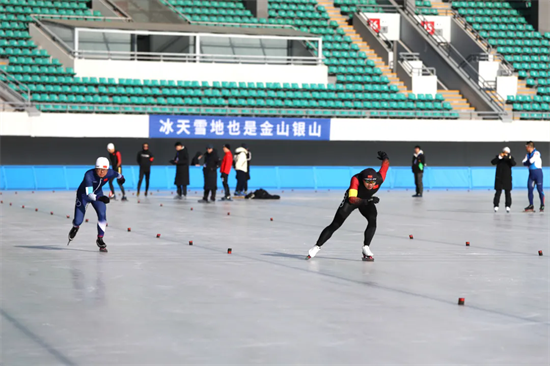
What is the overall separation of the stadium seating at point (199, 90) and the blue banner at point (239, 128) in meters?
0.63

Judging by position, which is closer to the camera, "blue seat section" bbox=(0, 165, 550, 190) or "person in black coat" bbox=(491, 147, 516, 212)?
"person in black coat" bbox=(491, 147, 516, 212)

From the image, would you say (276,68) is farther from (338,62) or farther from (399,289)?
(399,289)

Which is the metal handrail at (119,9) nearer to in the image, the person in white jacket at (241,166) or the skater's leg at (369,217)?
the person in white jacket at (241,166)

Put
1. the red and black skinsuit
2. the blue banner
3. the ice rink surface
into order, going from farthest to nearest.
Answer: the blue banner, the red and black skinsuit, the ice rink surface

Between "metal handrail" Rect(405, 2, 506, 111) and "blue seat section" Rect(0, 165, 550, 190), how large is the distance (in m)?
4.47

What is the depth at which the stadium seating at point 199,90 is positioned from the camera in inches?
1394

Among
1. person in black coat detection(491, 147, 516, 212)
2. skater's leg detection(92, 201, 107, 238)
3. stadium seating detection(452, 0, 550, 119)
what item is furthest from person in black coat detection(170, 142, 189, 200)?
stadium seating detection(452, 0, 550, 119)

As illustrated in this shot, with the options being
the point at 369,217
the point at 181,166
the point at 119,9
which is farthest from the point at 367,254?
the point at 119,9

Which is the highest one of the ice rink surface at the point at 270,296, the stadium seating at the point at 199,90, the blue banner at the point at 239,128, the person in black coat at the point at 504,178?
the stadium seating at the point at 199,90

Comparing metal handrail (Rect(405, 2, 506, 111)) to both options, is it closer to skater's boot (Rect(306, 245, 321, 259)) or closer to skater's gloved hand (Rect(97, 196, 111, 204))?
skater's boot (Rect(306, 245, 321, 259))

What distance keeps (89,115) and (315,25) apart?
15.3 meters

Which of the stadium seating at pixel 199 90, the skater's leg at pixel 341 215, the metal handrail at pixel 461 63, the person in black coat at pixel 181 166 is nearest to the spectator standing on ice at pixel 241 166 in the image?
the person in black coat at pixel 181 166

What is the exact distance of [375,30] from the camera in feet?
149

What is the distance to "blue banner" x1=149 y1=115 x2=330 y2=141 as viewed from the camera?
34672mm
